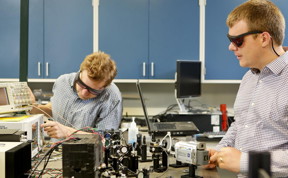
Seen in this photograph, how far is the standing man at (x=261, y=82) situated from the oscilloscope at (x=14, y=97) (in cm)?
108

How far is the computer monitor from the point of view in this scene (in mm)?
3865

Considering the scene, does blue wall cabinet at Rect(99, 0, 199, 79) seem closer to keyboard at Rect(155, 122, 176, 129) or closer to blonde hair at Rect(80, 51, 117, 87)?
keyboard at Rect(155, 122, 176, 129)

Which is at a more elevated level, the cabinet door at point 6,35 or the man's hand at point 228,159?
the cabinet door at point 6,35

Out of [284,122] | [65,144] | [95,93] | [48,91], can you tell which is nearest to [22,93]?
[95,93]

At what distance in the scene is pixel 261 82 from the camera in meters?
1.75

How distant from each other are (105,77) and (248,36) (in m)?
1.02

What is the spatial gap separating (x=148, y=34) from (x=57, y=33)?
41.0 inches

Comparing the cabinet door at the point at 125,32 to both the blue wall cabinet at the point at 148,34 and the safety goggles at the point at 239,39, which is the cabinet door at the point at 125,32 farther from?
the safety goggles at the point at 239,39

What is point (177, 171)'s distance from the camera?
1.75 meters

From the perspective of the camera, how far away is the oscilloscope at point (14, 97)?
197 cm

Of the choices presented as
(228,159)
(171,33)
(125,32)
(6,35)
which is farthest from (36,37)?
(228,159)

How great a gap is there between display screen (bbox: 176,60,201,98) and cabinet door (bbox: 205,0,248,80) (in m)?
0.21

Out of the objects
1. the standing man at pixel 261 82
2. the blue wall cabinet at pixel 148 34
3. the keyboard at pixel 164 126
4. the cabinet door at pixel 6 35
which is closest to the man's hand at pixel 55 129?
the keyboard at pixel 164 126

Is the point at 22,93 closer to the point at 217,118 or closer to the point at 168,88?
the point at 217,118
